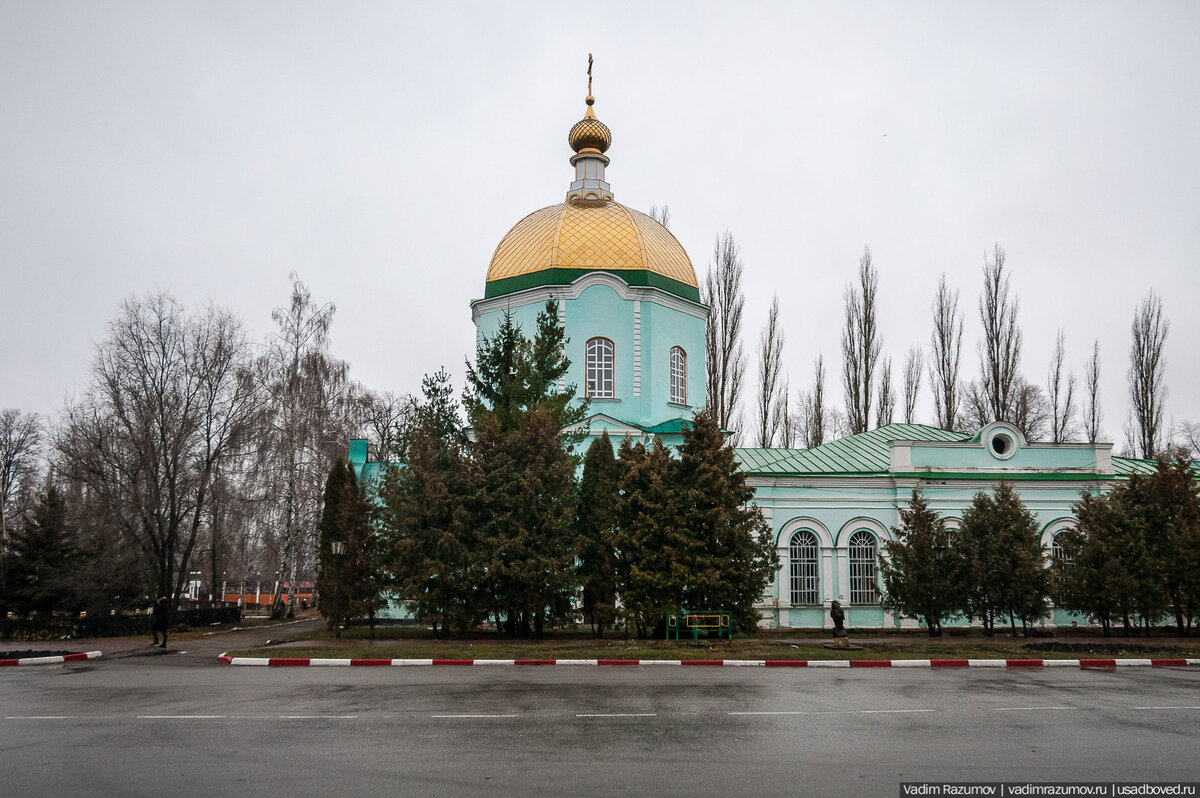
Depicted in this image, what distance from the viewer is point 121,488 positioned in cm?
2764

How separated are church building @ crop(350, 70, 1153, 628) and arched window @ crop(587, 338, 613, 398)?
0.03m

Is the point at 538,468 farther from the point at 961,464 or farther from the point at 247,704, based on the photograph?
the point at 961,464

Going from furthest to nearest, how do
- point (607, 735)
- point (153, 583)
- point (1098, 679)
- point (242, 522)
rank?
point (242, 522), point (153, 583), point (1098, 679), point (607, 735)

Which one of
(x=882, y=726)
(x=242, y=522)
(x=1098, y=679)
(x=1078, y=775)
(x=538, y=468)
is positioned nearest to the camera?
(x=1078, y=775)

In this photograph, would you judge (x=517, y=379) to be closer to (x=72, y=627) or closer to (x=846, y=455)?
(x=846, y=455)

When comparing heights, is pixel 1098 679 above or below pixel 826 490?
below

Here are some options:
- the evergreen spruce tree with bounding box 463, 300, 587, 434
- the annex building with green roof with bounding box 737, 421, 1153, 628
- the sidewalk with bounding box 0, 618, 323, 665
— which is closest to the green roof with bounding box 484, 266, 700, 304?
the evergreen spruce tree with bounding box 463, 300, 587, 434

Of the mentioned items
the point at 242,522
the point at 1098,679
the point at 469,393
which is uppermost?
the point at 469,393

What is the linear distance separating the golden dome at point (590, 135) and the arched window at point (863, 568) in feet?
51.9

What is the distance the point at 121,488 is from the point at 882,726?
83.9ft

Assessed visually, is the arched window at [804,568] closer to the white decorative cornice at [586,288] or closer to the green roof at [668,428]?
the green roof at [668,428]

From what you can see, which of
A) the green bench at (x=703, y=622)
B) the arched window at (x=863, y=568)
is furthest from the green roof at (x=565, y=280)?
the green bench at (x=703, y=622)

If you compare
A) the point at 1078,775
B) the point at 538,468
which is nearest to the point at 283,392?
the point at 538,468

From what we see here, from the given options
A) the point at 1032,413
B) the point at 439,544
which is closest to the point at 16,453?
the point at 439,544
